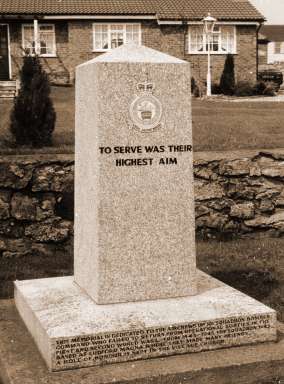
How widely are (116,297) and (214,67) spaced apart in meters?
25.1

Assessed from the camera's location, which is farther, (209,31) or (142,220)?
(209,31)

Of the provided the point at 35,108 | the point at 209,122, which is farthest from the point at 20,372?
the point at 209,122

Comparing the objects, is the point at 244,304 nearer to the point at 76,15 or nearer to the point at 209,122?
the point at 209,122

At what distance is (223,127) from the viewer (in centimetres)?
1366

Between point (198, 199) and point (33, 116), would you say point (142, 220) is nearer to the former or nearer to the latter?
point (198, 199)

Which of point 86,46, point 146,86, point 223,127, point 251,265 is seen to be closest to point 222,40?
point 86,46

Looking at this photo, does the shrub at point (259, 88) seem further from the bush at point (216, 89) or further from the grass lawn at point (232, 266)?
the grass lawn at point (232, 266)

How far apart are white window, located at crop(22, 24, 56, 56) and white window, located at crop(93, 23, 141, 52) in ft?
5.53

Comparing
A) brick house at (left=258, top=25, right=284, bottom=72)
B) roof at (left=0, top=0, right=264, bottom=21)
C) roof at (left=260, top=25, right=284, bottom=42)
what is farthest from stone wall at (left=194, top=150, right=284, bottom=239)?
roof at (left=260, top=25, right=284, bottom=42)

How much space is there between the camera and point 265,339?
504 cm

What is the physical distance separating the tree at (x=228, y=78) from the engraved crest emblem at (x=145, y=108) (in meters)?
22.0

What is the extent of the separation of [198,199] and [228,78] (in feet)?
58.1

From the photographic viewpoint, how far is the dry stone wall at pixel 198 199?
9.11m

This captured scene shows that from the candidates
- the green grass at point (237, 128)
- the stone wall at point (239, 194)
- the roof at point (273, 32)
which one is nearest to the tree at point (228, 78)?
the green grass at point (237, 128)
